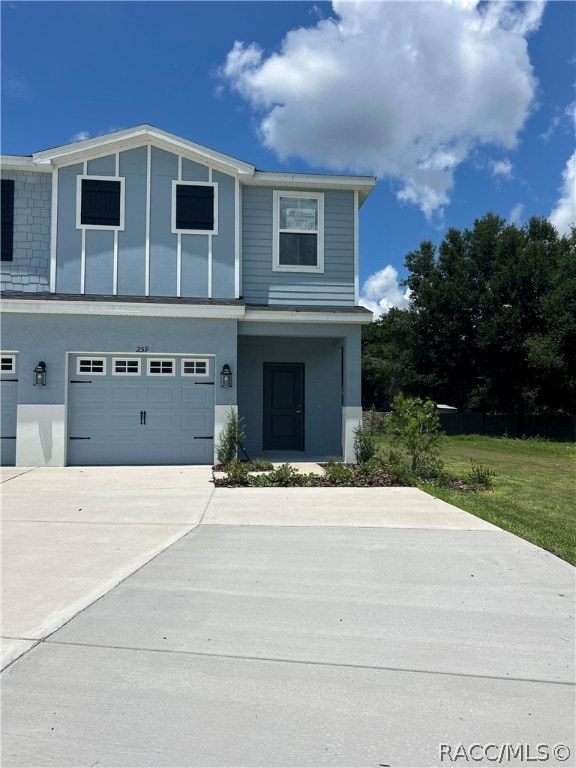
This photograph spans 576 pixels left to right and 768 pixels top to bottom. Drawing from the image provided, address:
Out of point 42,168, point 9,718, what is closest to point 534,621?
point 9,718

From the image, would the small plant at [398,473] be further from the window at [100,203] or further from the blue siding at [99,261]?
the window at [100,203]

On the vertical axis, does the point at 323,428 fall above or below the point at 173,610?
above

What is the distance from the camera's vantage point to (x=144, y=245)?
445 inches

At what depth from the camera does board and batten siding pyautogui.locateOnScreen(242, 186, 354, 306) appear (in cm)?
1195

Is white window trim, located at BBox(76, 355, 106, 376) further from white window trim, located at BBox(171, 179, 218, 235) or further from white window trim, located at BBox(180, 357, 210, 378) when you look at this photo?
white window trim, located at BBox(171, 179, 218, 235)

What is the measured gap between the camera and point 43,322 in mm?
10750

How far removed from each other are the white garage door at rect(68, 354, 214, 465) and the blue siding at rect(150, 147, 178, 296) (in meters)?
1.58

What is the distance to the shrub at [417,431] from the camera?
31.8 ft

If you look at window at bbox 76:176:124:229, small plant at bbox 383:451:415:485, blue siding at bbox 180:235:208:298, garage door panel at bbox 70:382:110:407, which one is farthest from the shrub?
window at bbox 76:176:124:229

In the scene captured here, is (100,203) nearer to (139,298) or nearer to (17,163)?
(17,163)

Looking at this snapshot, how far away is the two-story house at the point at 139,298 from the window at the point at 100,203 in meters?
0.03

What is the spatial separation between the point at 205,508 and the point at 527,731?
17.0 ft

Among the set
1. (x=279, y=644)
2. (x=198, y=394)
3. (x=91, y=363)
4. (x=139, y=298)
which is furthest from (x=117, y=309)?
(x=279, y=644)

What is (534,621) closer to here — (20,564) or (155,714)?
(155,714)
